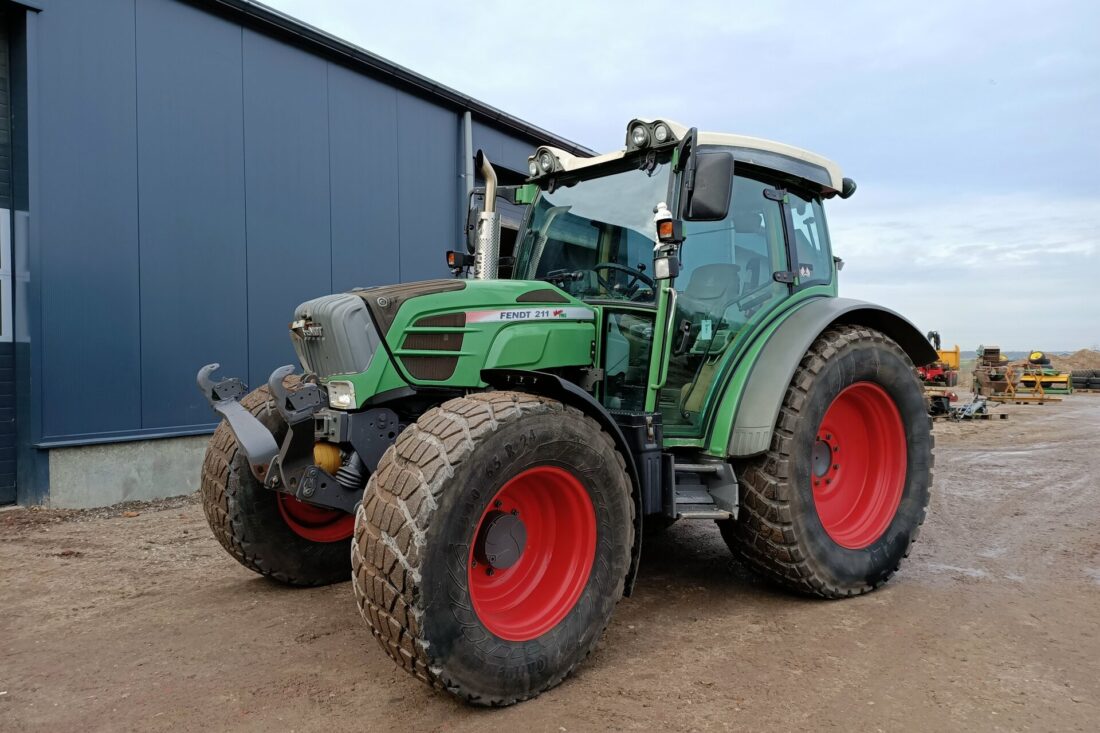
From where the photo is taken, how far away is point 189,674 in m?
3.05

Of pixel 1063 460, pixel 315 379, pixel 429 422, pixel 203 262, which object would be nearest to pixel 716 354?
pixel 429 422

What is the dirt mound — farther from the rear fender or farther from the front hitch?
the front hitch

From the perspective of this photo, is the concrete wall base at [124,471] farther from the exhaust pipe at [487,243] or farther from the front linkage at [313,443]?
the exhaust pipe at [487,243]

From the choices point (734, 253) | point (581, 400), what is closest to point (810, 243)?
point (734, 253)

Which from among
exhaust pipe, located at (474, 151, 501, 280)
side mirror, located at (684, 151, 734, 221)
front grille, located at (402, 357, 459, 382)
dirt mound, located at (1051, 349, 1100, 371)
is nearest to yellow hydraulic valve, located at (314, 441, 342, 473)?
front grille, located at (402, 357, 459, 382)

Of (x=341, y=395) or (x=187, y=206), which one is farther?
(x=187, y=206)

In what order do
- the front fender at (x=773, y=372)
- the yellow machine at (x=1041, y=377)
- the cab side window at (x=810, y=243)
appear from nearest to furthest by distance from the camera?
the front fender at (x=773, y=372), the cab side window at (x=810, y=243), the yellow machine at (x=1041, y=377)

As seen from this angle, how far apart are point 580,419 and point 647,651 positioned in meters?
1.08

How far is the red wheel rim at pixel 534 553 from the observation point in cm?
294

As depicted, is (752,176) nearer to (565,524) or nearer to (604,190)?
(604,190)

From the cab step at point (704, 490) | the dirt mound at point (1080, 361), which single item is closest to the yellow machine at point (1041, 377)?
the dirt mound at point (1080, 361)

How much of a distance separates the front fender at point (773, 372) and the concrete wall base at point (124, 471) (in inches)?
216

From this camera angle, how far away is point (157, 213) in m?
6.98

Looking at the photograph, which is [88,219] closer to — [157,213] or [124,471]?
[157,213]
